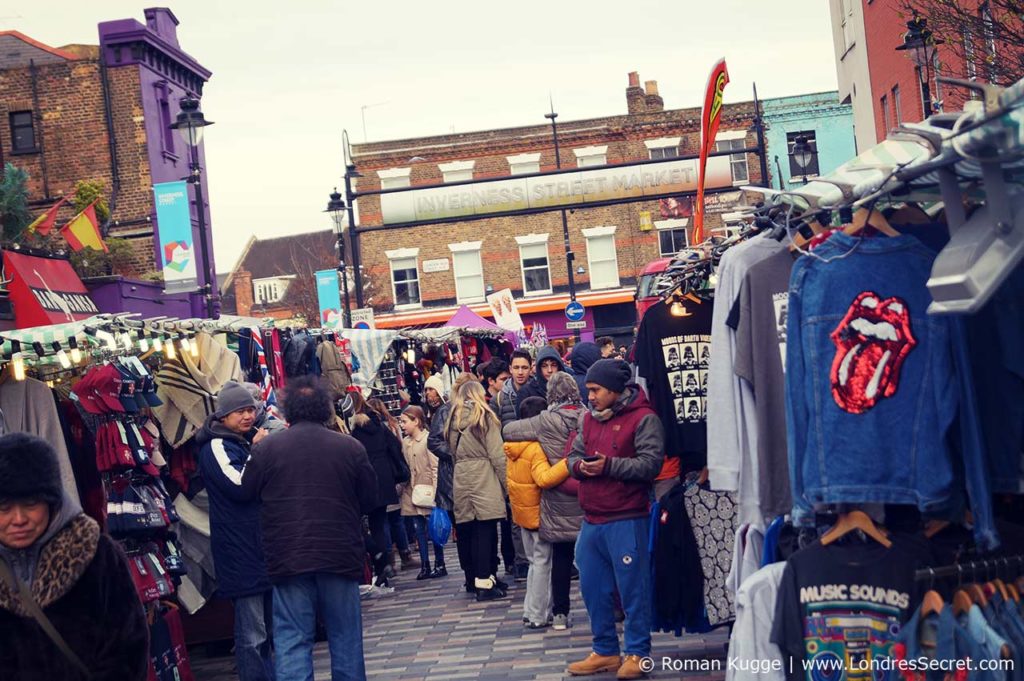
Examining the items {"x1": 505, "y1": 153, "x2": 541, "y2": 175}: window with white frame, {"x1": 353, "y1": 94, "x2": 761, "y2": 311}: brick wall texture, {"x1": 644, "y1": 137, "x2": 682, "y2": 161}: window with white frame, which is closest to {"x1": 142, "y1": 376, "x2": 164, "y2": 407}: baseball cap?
{"x1": 353, "y1": 94, "x2": 761, "y2": 311}: brick wall texture

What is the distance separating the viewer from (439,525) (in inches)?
572

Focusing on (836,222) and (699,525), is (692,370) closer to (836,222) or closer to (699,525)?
(699,525)

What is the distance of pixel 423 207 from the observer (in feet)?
97.4

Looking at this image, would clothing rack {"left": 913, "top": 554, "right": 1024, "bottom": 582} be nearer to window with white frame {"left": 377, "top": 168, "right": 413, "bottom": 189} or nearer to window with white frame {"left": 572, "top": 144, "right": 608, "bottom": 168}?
→ window with white frame {"left": 572, "top": 144, "right": 608, "bottom": 168}

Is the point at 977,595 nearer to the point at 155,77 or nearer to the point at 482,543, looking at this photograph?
the point at 482,543

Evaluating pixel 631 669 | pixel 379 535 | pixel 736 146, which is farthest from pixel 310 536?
pixel 736 146

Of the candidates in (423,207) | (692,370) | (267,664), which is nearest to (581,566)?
(692,370)

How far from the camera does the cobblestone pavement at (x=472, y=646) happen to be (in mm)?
9469

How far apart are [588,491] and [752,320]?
10.9ft

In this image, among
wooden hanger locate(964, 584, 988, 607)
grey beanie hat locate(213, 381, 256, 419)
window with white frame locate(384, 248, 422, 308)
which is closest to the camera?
wooden hanger locate(964, 584, 988, 607)

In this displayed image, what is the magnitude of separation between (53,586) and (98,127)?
33051 mm

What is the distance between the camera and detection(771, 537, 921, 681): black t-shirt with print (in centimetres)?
490

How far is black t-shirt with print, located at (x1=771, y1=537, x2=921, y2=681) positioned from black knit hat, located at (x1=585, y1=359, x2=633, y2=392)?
12.2 ft

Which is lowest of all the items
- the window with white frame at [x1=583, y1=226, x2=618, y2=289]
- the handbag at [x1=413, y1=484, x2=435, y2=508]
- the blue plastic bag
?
the blue plastic bag
